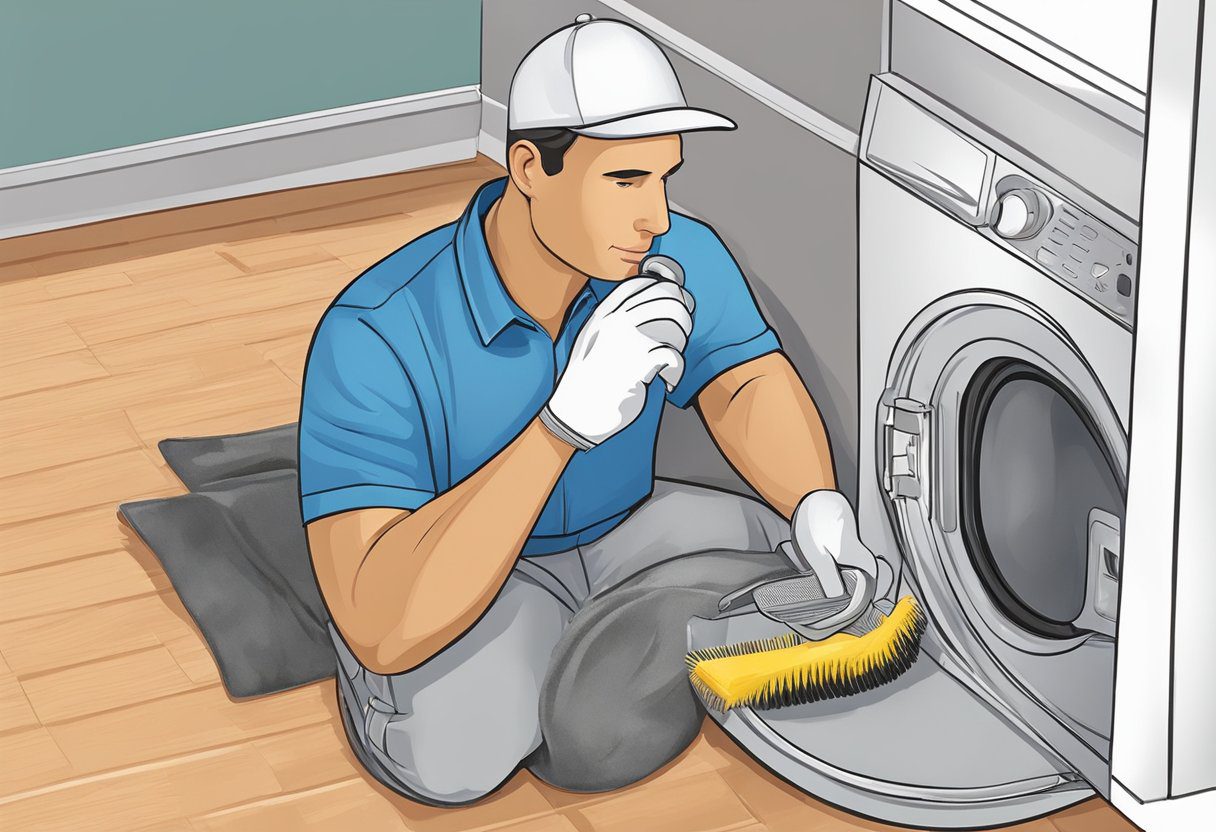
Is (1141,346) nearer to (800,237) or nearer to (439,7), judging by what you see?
(800,237)

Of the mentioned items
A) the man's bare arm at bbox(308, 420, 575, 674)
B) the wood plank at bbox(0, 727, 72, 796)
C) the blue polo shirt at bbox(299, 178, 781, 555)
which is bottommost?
the wood plank at bbox(0, 727, 72, 796)

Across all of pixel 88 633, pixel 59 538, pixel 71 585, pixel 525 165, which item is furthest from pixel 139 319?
pixel 525 165

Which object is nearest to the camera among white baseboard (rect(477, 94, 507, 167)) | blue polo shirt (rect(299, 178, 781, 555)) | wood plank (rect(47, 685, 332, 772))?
blue polo shirt (rect(299, 178, 781, 555))

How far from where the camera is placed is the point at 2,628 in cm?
228

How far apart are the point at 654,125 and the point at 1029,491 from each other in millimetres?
577

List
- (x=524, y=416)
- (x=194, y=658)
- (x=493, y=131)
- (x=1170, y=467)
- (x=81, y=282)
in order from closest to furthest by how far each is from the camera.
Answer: (x=1170, y=467), (x=524, y=416), (x=194, y=658), (x=81, y=282), (x=493, y=131)

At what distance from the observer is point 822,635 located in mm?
2004

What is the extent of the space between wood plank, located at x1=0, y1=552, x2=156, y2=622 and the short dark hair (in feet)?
3.12

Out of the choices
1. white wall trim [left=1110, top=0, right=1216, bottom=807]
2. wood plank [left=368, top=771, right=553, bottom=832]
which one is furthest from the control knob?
wood plank [left=368, top=771, right=553, bottom=832]

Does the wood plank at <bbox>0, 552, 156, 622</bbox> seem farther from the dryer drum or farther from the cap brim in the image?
the dryer drum

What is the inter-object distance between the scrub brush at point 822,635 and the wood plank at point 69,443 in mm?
1145

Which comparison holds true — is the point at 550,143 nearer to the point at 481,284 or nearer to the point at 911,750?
the point at 481,284

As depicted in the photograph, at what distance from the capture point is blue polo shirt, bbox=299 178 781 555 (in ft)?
6.07

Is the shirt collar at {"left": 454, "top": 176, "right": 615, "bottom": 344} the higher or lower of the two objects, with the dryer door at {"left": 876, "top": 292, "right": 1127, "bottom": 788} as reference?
higher
